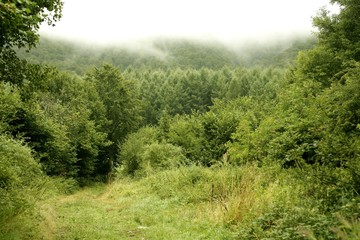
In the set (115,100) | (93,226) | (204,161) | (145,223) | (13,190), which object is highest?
(115,100)

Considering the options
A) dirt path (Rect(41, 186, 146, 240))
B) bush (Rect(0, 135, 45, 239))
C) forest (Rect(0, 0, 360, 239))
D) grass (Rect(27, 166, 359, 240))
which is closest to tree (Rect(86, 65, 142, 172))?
forest (Rect(0, 0, 360, 239))

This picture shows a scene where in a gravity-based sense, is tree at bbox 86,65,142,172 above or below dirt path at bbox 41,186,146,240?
above

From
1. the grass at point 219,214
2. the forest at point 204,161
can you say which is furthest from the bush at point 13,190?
the grass at point 219,214

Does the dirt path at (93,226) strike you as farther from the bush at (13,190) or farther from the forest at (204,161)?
the bush at (13,190)

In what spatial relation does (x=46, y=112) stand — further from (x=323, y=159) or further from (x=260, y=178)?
(x=323, y=159)

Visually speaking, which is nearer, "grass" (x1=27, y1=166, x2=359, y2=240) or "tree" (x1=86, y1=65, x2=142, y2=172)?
"grass" (x1=27, y1=166, x2=359, y2=240)

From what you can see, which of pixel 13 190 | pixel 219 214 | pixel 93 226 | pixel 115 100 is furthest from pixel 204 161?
pixel 13 190

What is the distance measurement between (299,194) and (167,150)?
19363mm

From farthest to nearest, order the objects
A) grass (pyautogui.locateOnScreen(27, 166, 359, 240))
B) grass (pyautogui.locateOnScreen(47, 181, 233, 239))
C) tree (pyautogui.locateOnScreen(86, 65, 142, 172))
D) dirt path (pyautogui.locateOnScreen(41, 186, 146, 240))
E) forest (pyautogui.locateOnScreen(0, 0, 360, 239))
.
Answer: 1. tree (pyautogui.locateOnScreen(86, 65, 142, 172))
2. dirt path (pyautogui.locateOnScreen(41, 186, 146, 240))
3. grass (pyautogui.locateOnScreen(47, 181, 233, 239))
4. forest (pyautogui.locateOnScreen(0, 0, 360, 239))
5. grass (pyautogui.locateOnScreen(27, 166, 359, 240))

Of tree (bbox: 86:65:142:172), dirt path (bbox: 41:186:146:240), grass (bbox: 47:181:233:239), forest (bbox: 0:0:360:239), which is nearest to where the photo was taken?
forest (bbox: 0:0:360:239)

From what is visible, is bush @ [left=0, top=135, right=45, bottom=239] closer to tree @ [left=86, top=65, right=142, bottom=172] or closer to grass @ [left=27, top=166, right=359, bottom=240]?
grass @ [left=27, top=166, right=359, bottom=240]

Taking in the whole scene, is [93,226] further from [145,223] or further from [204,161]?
[204,161]

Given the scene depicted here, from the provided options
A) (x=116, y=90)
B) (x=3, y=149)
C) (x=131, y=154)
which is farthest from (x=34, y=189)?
(x=116, y=90)

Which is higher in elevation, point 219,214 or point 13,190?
point 13,190
